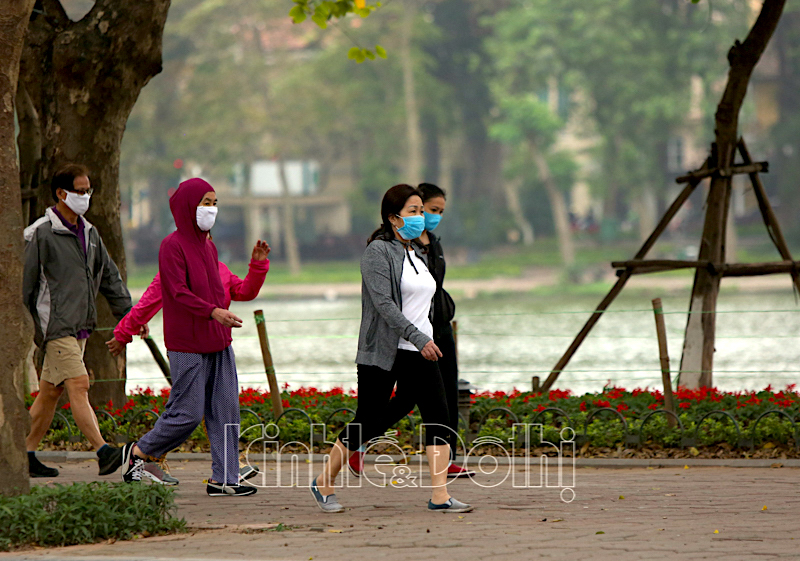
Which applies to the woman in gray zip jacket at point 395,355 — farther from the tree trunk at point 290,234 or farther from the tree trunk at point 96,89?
the tree trunk at point 290,234

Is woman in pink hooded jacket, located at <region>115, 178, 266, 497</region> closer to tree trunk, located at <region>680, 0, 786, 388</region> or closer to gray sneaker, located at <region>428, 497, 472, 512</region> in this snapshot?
gray sneaker, located at <region>428, 497, 472, 512</region>

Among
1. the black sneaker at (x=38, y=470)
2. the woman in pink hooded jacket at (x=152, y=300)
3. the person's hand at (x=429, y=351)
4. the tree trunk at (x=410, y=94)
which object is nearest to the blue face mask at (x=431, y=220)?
the woman in pink hooded jacket at (x=152, y=300)

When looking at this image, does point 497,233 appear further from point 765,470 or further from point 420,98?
point 765,470

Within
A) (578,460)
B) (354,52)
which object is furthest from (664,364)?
(354,52)

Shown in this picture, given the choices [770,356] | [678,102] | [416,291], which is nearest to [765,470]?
[416,291]

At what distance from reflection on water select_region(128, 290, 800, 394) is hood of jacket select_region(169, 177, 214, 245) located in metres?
3.79

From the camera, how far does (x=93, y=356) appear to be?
9.20 metres

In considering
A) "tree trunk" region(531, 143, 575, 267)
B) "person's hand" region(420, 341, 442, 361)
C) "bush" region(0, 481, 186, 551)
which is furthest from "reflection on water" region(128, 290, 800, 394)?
"tree trunk" region(531, 143, 575, 267)

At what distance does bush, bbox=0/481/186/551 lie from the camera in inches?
203

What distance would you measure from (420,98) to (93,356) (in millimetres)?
48422

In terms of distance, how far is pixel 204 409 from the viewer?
6.54m

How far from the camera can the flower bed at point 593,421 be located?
8.02 m

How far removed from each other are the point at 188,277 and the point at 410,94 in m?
48.8

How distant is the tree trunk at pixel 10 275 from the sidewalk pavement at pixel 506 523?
597mm
